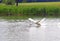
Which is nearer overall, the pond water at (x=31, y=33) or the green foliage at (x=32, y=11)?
the pond water at (x=31, y=33)

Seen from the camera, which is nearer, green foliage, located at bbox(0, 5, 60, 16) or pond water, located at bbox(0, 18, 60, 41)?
pond water, located at bbox(0, 18, 60, 41)

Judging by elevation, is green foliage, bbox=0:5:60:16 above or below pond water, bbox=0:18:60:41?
below

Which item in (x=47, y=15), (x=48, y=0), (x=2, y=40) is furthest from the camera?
(x=48, y=0)

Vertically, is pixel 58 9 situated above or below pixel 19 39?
below

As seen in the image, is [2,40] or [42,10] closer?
[2,40]

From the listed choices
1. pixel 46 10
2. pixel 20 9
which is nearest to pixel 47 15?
pixel 46 10

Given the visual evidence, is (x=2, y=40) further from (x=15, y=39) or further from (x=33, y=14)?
(x=33, y=14)

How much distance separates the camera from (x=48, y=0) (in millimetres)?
50156

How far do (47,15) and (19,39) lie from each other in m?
14.6

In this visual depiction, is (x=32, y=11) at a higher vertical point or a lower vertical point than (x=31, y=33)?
lower

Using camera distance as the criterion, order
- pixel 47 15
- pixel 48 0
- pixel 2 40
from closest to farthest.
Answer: pixel 2 40 < pixel 47 15 < pixel 48 0

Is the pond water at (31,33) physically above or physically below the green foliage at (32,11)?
above

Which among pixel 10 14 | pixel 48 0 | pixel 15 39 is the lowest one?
pixel 48 0

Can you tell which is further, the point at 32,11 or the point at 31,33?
the point at 32,11
